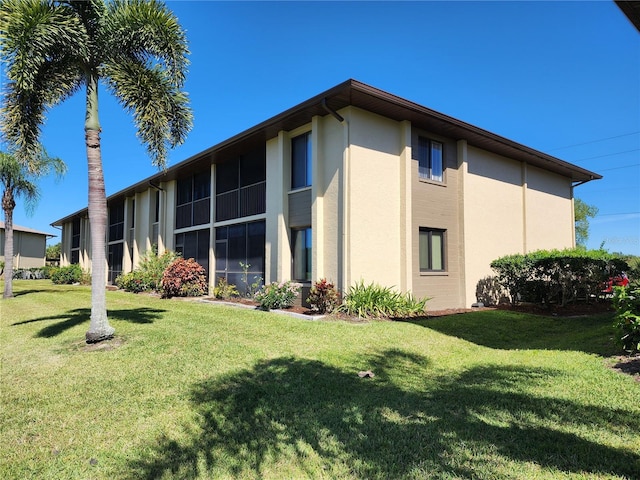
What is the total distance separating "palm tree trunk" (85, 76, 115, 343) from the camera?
7.52 metres

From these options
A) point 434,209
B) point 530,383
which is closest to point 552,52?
point 434,209

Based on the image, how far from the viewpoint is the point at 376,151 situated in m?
11.7

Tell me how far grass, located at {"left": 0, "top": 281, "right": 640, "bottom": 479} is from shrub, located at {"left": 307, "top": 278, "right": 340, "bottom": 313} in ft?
8.16

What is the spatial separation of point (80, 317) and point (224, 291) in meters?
5.60

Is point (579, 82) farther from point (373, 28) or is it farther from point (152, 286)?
point (152, 286)

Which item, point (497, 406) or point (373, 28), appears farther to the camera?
point (373, 28)

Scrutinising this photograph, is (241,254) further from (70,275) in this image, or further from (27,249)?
(27,249)

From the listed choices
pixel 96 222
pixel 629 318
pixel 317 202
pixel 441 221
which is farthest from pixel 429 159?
pixel 96 222

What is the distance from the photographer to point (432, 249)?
1321 cm

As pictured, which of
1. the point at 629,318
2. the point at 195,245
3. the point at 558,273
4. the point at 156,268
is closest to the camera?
the point at 629,318

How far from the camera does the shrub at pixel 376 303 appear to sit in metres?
10.5

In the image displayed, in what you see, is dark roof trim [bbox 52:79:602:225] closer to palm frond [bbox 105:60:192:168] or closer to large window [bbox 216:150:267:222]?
large window [bbox 216:150:267:222]

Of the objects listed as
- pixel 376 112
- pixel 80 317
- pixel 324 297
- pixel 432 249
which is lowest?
pixel 80 317

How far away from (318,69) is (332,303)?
889 centimetres
